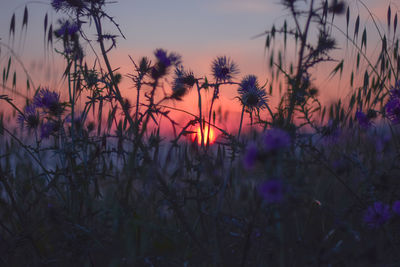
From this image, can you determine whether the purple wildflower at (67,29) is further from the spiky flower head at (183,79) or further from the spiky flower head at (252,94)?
the spiky flower head at (252,94)

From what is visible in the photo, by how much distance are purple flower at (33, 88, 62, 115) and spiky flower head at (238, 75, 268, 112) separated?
0.81 m

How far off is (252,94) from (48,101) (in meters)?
0.91

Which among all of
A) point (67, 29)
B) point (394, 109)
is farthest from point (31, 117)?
point (394, 109)

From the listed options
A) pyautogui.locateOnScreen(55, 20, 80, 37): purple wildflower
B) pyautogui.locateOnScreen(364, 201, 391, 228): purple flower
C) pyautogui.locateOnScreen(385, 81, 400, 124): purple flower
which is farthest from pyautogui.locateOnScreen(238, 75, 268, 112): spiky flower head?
pyautogui.locateOnScreen(55, 20, 80, 37): purple wildflower

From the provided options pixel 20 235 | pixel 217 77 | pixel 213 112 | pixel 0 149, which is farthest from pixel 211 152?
pixel 0 149

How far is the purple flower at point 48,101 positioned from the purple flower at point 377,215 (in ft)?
4.10

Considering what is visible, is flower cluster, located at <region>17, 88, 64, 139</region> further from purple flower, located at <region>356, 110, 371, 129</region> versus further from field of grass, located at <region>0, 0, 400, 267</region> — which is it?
purple flower, located at <region>356, 110, 371, 129</region>

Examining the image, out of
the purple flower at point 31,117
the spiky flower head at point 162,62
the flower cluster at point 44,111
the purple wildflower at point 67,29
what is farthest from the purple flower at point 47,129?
the spiky flower head at point 162,62

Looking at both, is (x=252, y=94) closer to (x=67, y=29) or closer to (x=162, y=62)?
(x=162, y=62)

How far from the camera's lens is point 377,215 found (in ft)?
3.56

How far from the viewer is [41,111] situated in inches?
62.6

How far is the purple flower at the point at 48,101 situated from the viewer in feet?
5.00

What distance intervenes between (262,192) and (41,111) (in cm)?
130

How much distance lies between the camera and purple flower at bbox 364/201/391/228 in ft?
3.52
